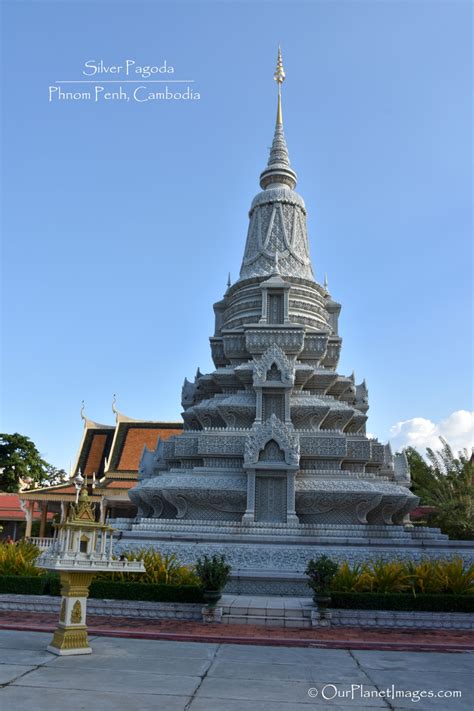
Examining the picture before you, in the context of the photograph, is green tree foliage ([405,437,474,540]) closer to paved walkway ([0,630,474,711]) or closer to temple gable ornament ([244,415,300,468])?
temple gable ornament ([244,415,300,468])

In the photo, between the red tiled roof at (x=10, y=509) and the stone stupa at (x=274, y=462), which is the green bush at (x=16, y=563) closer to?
the stone stupa at (x=274, y=462)

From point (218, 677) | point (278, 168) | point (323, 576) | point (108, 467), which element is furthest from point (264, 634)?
point (108, 467)

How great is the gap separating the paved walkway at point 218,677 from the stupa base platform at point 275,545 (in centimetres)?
A: 525

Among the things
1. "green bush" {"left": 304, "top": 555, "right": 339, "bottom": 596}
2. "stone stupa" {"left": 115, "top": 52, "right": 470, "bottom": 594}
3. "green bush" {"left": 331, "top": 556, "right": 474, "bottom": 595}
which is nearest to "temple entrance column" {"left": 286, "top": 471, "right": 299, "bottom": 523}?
"stone stupa" {"left": 115, "top": 52, "right": 470, "bottom": 594}

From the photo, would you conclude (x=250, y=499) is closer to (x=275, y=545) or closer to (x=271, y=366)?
(x=275, y=545)

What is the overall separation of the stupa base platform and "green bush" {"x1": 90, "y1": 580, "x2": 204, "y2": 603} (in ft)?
9.34

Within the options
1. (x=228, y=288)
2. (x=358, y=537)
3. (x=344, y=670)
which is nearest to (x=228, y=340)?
(x=228, y=288)

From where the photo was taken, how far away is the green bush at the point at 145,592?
1258cm

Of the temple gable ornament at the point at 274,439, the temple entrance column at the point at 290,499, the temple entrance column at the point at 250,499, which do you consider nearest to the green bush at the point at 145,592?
the temple entrance column at the point at 250,499

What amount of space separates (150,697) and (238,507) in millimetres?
11603

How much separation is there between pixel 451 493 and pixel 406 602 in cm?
2105

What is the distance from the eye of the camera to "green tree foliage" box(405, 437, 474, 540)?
29641 millimetres

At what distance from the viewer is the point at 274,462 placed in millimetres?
17688

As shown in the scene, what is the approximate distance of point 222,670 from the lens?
8055 mm
